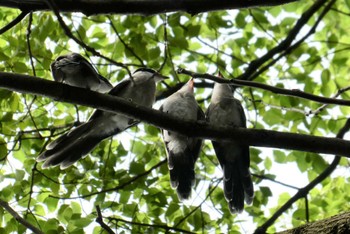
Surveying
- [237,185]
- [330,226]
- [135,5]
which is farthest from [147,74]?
[330,226]

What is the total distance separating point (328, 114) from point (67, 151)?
3214 mm

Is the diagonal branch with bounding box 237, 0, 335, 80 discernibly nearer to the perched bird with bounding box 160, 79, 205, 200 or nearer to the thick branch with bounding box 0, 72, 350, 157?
the perched bird with bounding box 160, 79, 205, 200

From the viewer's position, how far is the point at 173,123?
11.0ft

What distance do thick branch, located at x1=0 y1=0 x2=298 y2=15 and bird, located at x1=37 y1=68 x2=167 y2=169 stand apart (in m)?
0.90

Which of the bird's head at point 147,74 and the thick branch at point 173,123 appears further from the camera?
the bird's head at point 147,74

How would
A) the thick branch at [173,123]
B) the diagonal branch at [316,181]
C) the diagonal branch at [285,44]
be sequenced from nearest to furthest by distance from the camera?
the thick branch at [173,123] → the diagonal branch at [316,181] → the diagonal branch at [285,44]

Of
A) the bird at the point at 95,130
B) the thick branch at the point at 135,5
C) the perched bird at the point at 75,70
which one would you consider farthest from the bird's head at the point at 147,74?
the thick branch at the point at 135,5

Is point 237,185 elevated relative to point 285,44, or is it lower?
lower

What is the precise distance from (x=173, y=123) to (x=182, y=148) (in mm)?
1444

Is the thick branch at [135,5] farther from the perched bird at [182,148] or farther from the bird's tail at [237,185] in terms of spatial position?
the bird's tail at [237,185]

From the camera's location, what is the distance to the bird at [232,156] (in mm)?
4672

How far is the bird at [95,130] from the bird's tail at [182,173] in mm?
549

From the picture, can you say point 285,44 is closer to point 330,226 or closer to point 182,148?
point 182,148

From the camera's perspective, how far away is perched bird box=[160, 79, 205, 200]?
15.0 feet
